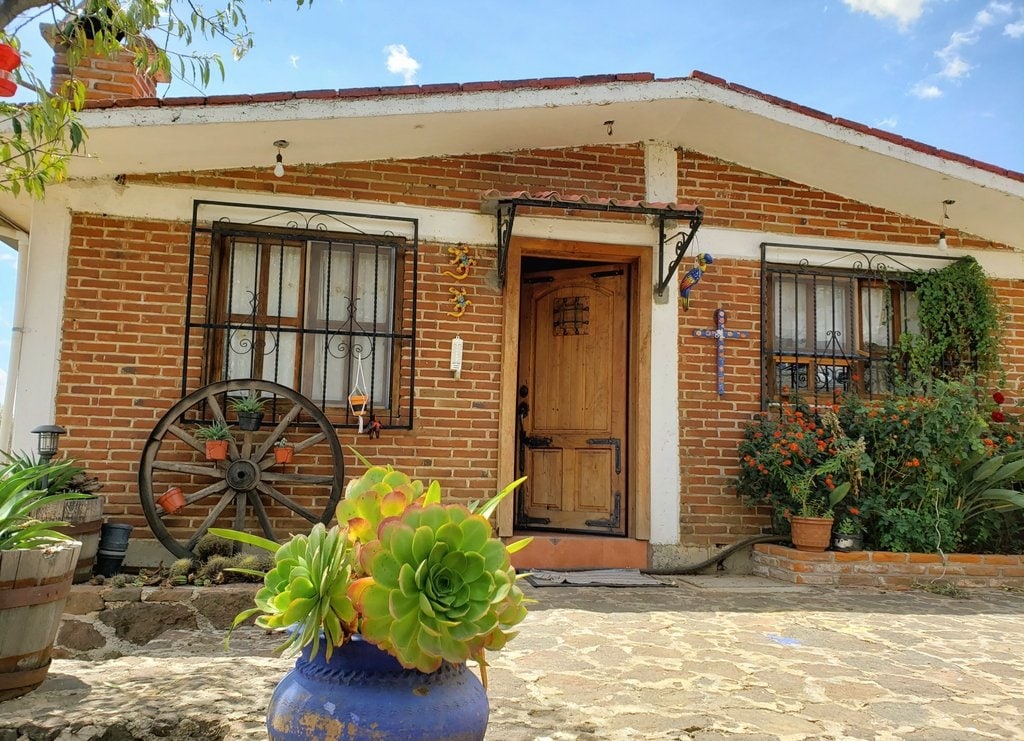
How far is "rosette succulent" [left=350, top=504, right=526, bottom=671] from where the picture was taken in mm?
1234

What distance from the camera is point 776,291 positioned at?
6234 mm

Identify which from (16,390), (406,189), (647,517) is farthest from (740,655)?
(16,390)

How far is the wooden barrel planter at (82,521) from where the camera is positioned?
4.20 m

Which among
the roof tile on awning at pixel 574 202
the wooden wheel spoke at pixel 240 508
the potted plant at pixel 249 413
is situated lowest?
the wooden wheel spoke at pixel 240 508

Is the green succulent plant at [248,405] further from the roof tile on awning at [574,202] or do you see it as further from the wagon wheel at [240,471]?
the roof tile on awning at [574,202]

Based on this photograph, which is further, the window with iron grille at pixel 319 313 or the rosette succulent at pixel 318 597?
the window with iron grille at pixel 319 313

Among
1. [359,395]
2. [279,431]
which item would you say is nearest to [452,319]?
[359,395]

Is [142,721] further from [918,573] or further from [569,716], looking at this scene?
[918,573]

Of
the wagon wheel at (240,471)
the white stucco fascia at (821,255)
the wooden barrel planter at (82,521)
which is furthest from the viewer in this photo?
the white stucco fascia at (821,255)

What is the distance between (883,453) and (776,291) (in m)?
1.49

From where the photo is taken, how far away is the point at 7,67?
2.57 meters

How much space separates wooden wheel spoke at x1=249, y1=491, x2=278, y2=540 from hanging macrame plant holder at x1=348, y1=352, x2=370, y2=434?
80 centimetres

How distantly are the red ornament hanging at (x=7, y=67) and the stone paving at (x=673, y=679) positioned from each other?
2.00m

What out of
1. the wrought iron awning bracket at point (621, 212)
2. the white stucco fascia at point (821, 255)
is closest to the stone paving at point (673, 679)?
the wrought iron awning bracket at point (621, 212)
